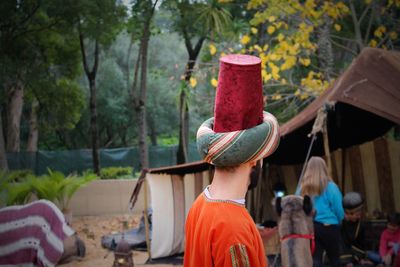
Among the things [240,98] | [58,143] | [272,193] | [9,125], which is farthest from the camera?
[58,143]

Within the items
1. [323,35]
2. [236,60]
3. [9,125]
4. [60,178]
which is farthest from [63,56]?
[236,60]

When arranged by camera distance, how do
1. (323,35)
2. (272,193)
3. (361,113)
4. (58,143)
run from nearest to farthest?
(361,113)
(272,193)
(323,35)
(58,143)

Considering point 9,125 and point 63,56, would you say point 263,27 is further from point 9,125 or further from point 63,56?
point 9,125

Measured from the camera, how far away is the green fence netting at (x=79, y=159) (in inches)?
804

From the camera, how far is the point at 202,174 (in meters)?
9.79

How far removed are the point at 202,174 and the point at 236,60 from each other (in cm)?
767

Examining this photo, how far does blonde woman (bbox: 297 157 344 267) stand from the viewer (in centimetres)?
603

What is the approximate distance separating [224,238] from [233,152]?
1.10ft

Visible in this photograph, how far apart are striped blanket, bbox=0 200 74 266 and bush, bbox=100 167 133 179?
14.3 m

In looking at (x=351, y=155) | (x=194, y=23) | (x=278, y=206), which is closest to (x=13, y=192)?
(x=278, y=206)

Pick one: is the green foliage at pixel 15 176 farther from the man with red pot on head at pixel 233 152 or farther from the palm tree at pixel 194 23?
the man with red pot on head at pixel 233 152

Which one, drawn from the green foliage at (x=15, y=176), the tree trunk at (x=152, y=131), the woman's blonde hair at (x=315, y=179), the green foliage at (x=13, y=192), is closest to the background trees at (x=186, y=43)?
Result: the green foliage at (x=15, y=176)

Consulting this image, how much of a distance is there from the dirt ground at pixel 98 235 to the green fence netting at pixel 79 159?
510cm

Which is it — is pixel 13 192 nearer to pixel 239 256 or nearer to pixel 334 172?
pixel 334 172
